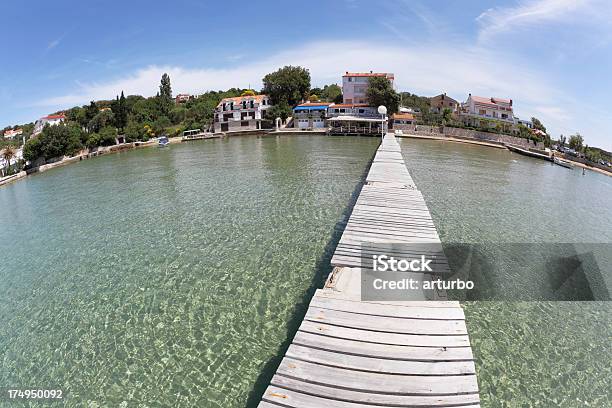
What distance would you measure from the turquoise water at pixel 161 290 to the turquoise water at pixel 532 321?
3989mm

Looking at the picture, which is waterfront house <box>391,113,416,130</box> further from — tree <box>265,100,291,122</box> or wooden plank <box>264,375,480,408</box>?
wooden plank <box>264,375,480,408</box>

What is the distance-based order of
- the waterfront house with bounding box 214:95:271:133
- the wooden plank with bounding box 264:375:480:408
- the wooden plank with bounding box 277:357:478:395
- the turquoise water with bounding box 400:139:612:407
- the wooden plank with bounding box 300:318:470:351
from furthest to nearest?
the waterfront house with bounding box 214:95:271:133 < the turquoise water with bounding box 400:139:612:407 < the wooden plank with bounding box 300:318:470:351 < the wooden plank with bounding box 277:357:478:395 < the wooden plank with bounding box 264:375:480:408

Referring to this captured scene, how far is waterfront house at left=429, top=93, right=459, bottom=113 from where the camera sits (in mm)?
76075

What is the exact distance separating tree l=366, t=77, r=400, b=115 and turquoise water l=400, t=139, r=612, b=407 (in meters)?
39.9

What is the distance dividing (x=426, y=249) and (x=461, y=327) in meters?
2.85

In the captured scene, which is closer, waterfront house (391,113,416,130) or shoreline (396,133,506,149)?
shoreline (396,133,506,149)

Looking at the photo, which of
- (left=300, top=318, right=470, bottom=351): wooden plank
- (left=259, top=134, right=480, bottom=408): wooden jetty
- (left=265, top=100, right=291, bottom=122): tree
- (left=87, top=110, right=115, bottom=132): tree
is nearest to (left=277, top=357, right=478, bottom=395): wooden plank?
(left=259, top=134, right=480, bottom=408): wooden jetty

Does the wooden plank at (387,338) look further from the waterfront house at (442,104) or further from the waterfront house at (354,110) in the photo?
the waterfront house at (442,104)

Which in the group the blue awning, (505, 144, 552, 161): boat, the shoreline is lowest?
(505, 144, 552, 161): boat

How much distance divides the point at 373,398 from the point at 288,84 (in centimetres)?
6660

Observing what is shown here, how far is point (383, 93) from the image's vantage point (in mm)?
53469

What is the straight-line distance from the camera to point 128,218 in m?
14.6

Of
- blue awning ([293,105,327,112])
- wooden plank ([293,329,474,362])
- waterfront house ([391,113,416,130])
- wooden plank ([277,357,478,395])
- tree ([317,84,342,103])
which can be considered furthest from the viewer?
tree ([317,84,342,103])

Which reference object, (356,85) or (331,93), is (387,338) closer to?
(356,85)
